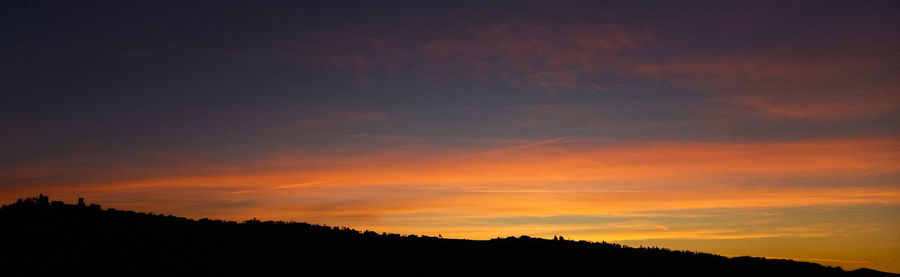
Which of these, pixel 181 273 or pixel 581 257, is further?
pixel 581 257

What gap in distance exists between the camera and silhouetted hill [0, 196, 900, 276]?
78.9ft

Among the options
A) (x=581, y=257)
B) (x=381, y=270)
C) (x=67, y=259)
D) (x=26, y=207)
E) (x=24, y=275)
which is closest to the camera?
(x=24, y=275)

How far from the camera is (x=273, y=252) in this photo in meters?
27.6

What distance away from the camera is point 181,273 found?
23344mm

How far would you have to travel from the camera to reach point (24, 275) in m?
21.5

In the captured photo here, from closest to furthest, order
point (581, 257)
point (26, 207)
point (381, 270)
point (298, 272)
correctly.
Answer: point (298, 272), point (381, 270), point (26, 207), point (581, 257)

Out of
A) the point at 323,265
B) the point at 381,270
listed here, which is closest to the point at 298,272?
the point at 323,265

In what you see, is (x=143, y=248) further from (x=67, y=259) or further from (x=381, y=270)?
(x=381, y=270)

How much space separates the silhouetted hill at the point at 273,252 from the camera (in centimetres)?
2405

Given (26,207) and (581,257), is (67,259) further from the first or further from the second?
(581,257)

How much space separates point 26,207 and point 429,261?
17.1 metres

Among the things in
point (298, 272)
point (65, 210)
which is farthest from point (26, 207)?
point (298, 272)

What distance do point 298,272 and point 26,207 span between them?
43.2 feet

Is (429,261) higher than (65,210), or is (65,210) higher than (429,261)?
(65,210)
